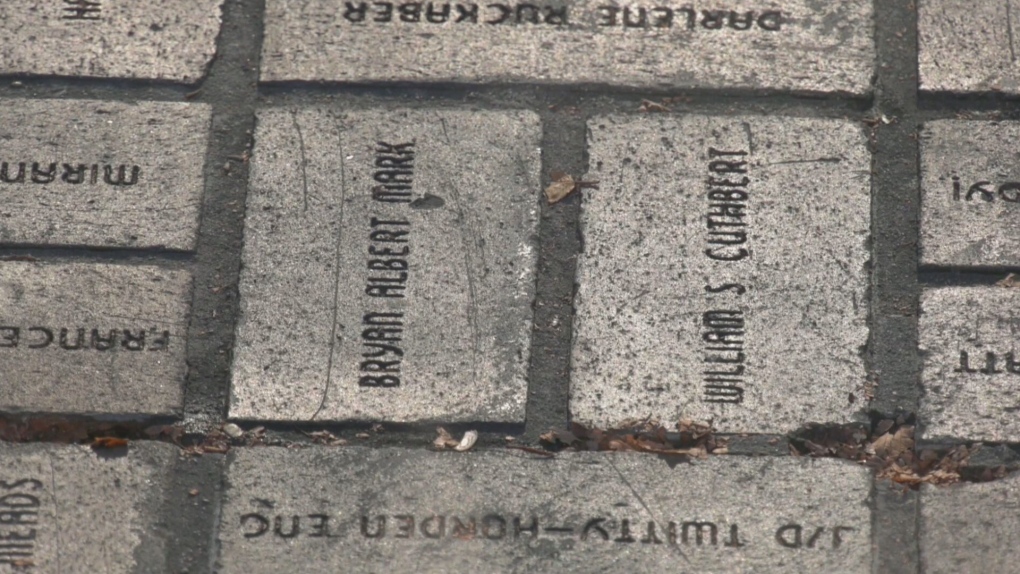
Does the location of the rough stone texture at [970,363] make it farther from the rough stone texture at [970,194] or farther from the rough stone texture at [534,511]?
the rough stone texture at [534,511]

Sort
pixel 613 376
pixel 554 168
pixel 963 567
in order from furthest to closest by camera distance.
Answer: pixel 554 168, pixel 613 376, pixel 963 567

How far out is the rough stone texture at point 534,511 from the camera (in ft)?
7.72

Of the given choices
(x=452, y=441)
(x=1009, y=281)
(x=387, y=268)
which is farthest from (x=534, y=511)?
(x=1009, y=281)

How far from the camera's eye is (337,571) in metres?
2.35

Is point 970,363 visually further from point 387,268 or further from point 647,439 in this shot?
point 387,268

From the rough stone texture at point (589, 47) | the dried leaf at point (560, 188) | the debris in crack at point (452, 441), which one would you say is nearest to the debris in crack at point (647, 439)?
the debris in crack at point (452, 441)

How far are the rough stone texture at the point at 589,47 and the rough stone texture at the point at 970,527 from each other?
0.82 metres

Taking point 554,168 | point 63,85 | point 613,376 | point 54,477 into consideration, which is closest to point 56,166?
point 63,85

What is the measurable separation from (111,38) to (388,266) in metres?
0.79

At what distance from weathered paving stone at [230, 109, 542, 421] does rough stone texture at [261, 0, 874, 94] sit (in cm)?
11

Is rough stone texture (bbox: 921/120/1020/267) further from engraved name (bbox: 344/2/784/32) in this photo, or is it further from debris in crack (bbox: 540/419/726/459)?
debris in crack (bbox: 540/419/726/459)

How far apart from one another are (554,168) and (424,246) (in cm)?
30

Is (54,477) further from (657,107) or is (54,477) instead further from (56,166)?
(657,107)

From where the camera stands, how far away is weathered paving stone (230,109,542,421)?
2.50m
